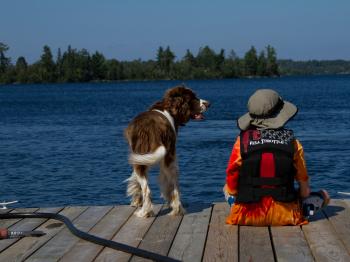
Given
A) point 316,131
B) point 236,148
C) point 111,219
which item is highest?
point 236,148

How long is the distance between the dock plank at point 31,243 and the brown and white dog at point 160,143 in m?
0.86

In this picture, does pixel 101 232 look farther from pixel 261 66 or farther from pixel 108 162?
pixel 261 66

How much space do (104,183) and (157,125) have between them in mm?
9182

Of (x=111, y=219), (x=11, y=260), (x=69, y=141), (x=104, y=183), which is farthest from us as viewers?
(x=69, y=141)

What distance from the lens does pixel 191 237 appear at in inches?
246

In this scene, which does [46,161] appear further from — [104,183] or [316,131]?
[316,131]

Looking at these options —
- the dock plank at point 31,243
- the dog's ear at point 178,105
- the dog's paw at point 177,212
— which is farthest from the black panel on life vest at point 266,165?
the dock plank at point 31,243

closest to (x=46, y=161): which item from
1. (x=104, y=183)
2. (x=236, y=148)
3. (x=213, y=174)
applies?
(x=104, y=183)

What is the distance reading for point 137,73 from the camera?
193 m

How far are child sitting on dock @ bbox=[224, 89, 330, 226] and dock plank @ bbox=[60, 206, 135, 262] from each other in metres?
1.26

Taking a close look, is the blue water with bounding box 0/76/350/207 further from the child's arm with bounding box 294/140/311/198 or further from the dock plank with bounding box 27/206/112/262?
the child's arm with bounding box 294/140/311/198

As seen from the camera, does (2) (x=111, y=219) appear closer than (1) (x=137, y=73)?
Yes

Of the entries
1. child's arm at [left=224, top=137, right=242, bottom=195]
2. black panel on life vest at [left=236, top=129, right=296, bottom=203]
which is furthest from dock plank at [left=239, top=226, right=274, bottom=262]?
child's arm at [left=224, top=137, right=242, bottom=195]

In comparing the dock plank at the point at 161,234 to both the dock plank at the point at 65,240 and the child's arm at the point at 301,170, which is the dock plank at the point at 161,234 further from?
the child's arm at the point at 301,170
